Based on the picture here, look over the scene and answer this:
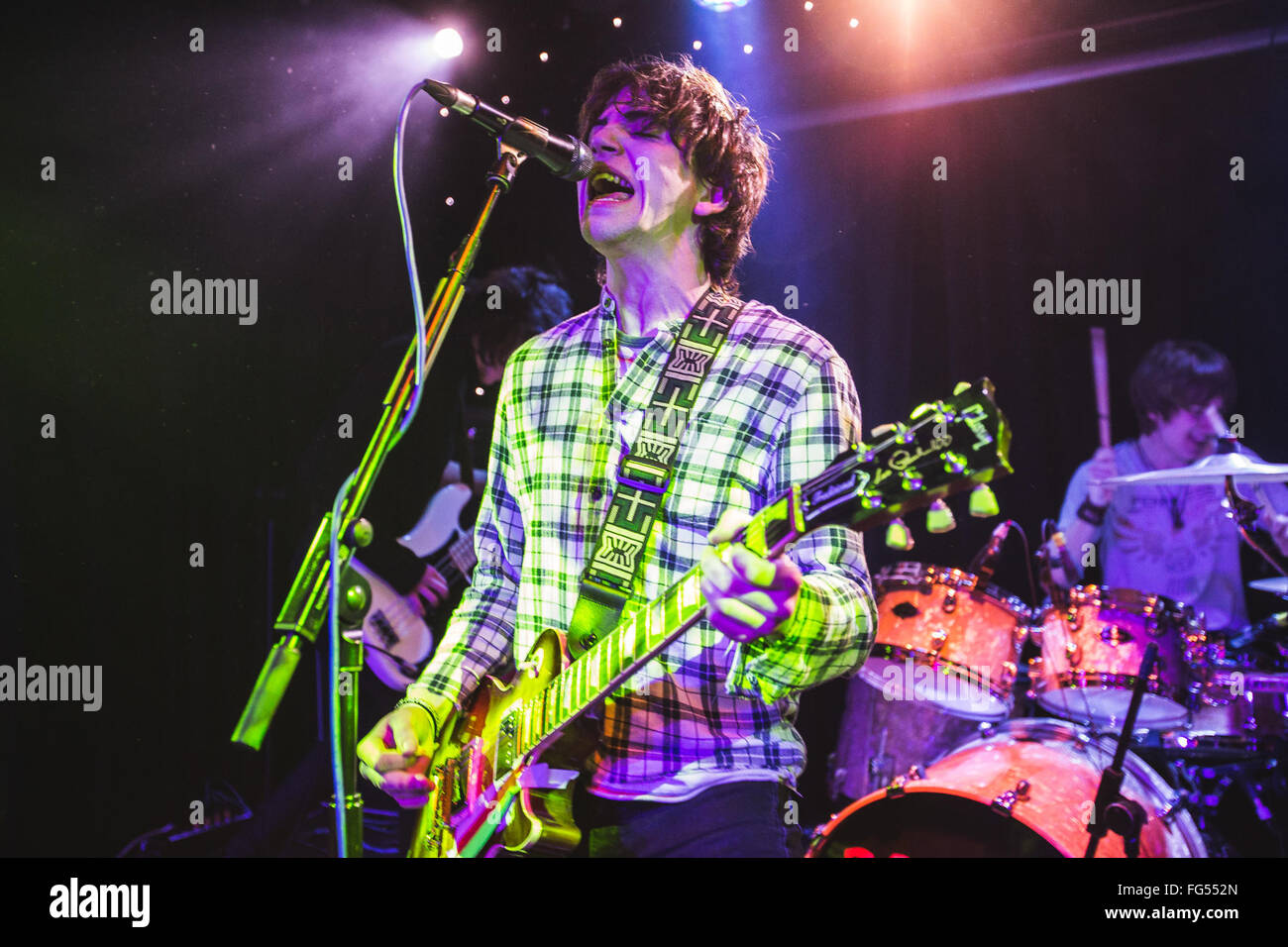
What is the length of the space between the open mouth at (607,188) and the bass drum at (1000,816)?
1.72 meters

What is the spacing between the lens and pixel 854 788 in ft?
12.6

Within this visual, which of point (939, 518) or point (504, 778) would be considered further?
point (504, 778)

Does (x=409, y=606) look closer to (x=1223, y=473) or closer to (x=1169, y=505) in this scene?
(x=1223, y=473)

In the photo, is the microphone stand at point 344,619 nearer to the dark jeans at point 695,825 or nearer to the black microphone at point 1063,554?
the dark jeans at point 695,825

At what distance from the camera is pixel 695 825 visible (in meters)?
1.76

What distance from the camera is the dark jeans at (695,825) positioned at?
1740 millimetres

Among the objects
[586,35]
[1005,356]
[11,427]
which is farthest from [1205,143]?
[11,427]

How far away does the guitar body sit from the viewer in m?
1.78

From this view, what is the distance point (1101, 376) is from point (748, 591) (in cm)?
364

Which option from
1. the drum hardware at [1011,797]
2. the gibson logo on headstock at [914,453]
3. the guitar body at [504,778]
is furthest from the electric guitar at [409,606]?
the gibson logo on headstock at [914,453]

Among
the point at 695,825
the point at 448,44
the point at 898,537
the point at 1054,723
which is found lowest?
the point at 1054,723

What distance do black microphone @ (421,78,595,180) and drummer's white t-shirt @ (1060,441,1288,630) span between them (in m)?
3.06

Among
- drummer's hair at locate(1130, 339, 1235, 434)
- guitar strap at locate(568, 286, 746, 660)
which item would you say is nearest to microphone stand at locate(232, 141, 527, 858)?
guitar strap at locate(568, 286, 746, 660)

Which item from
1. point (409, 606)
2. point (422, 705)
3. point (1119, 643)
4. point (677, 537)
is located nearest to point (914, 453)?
point (677, 537)
